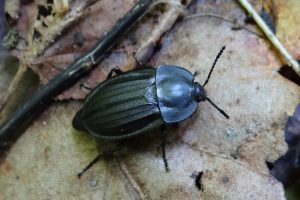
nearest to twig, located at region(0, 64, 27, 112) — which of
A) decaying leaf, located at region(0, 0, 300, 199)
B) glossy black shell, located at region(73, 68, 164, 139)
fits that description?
decaying leaf, located at region(0, 0, 300, 199)

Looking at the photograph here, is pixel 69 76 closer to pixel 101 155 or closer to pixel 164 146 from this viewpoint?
pixel 101 155

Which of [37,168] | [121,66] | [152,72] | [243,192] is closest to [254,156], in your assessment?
[243,192]

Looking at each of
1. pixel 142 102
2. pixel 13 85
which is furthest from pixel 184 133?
pixel 13 85

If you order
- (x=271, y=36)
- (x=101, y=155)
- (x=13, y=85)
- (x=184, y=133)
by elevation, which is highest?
(x=271, y=36)

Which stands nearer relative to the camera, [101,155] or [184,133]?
[184,133]

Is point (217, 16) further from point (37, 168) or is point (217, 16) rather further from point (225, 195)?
point (37, 168)

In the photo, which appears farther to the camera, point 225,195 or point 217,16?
point 217,16

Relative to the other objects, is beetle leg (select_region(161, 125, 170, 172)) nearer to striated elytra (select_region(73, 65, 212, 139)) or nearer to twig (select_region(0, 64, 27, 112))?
striated elytra (select_region(73, 65, 212, 139))
